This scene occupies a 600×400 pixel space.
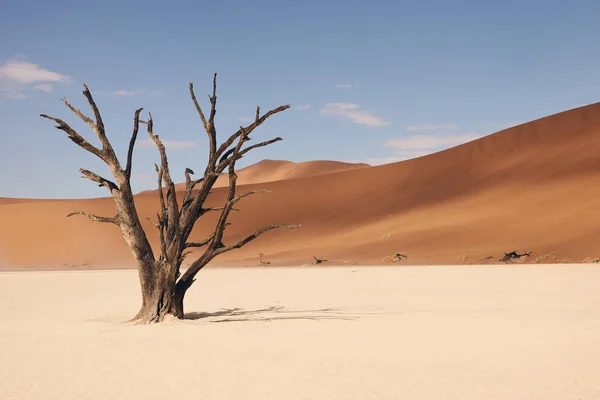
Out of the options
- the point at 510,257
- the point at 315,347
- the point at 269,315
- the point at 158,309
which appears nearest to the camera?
the point at 315,347

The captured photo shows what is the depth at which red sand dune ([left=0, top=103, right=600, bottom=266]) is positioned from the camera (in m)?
40.8

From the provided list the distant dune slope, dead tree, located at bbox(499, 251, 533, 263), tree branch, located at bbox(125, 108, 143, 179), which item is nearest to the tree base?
tree branch, located at bbox(125, 108, 143, 179)

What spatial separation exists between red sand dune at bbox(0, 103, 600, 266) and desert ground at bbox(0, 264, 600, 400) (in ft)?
70.1

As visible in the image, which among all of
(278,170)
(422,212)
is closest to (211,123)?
(422,212)

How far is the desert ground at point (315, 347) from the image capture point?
6.91m

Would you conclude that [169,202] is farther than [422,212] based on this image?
No

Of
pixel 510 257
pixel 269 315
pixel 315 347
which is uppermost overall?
pixel 510 257

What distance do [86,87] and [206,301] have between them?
22.0 ft

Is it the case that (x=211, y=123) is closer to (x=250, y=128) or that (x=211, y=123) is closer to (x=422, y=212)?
(x=250, y=128)

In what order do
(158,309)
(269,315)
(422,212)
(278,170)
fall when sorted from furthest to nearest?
(278,170)
(422,212)
(269,315)
(158,309)

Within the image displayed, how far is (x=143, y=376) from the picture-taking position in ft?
24.8

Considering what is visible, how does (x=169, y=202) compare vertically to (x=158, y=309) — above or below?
above

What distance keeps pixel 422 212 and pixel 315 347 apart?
44.7 meters

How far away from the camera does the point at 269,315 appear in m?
14.0
